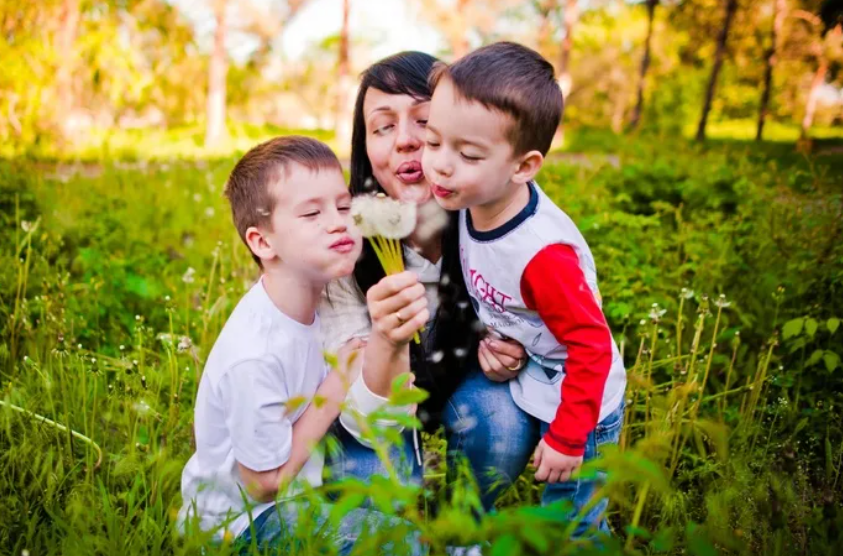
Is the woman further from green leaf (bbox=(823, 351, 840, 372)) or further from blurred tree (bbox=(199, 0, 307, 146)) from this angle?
blurred tree (bbox=(199, 0, 307, 146))

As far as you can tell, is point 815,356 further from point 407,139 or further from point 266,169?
point 266,169

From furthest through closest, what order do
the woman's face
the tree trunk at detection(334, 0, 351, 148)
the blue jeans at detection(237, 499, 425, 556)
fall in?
the tree trunk at detection(334, 0, 351, 148)
the woman's face
the blue jeans at detection(237, 499, 425, 556)

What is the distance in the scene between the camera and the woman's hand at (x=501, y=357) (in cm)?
171

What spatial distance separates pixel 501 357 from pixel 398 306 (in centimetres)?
47

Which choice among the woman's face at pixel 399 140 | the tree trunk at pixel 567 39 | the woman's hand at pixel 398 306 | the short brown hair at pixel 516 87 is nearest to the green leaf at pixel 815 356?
the short brown hair at pixel 516 87

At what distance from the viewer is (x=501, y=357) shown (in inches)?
67.5

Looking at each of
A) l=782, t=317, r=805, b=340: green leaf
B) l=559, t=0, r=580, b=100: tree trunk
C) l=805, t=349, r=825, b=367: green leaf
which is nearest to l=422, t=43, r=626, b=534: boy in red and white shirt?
l=782, t=317, r=805, b=340: green leaf

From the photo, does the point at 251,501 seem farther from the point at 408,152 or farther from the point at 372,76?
the point at 372,76

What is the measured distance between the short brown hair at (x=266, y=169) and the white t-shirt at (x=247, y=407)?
182mm

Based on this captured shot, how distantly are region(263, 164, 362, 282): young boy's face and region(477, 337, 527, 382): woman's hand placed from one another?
434 mm

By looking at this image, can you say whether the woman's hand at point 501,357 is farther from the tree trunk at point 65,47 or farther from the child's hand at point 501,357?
the tree trunk at point 65,47

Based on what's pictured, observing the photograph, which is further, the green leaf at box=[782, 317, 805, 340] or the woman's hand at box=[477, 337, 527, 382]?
the green leaf at box=[782, 317, 805, 340]

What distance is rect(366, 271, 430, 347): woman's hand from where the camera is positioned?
4.34ft

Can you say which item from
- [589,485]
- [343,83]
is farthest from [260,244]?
[343,83]
